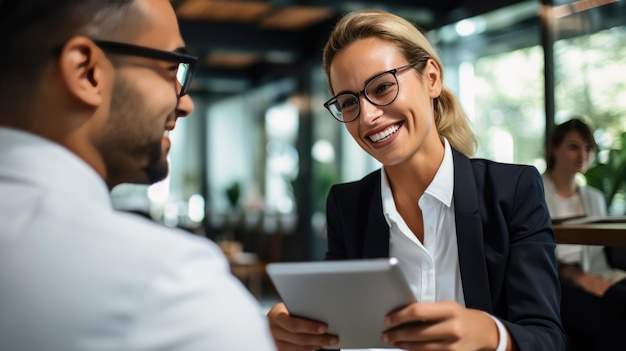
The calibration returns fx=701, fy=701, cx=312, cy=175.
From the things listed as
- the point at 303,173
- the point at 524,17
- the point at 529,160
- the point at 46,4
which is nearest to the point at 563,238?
the point at 46,4

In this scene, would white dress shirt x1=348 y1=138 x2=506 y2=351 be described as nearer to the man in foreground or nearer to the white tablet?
the white tablet

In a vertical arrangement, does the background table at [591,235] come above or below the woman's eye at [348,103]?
below

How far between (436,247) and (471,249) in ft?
0.35

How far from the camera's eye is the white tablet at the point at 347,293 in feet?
3.18

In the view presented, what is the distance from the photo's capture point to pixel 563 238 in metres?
2.22

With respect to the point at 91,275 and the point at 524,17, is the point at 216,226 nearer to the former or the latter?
the point at 524,17

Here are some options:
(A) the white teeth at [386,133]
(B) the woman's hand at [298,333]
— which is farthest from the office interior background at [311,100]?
(B) the woman's hand at [298,333]

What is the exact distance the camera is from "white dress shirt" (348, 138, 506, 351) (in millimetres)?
1500

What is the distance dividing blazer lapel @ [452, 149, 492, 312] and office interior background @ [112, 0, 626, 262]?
179 cm

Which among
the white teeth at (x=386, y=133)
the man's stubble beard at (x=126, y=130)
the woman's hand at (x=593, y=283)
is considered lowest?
the woman's hand at (x=593, y=283)

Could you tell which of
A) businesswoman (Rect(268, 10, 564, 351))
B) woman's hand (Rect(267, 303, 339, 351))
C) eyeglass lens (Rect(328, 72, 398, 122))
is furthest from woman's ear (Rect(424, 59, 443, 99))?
woman's hand (Rect(267, 303, 339, 351))

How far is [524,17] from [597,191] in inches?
90.9

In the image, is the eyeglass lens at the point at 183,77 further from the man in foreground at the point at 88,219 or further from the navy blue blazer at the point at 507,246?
the navy blue blazer at the point at 507,246

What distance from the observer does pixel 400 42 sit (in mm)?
1568
